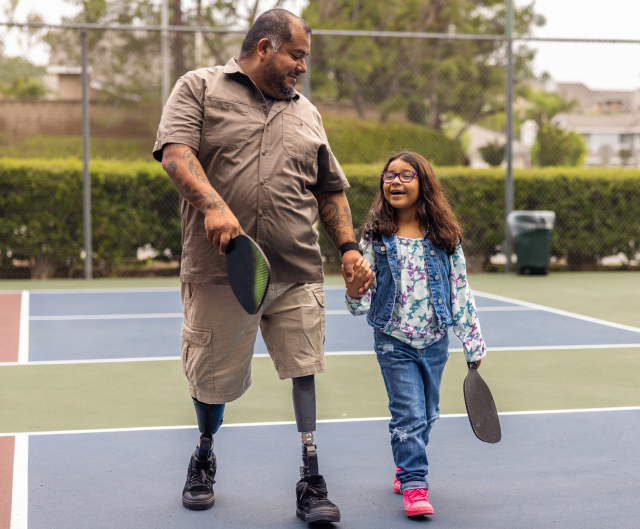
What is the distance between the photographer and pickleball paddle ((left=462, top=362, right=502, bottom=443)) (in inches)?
134

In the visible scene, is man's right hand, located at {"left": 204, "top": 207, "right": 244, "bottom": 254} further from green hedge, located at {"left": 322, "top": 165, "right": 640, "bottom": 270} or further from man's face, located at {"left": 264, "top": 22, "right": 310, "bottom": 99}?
green hedge, located at {"left": 322, "top": 165, "right": 640, "bottom": 270}

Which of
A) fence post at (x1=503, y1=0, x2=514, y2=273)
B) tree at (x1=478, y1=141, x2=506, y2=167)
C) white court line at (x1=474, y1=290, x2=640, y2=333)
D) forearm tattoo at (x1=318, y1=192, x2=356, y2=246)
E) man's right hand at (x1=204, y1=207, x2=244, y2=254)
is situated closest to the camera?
man's right hand at (x1=204, y1=207, x2=244, y2=254)

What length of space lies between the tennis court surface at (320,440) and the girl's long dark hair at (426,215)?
111 cm

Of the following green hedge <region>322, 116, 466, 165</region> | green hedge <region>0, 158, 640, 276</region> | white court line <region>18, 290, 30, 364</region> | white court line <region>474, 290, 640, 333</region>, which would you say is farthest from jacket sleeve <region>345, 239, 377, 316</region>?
green hedge <region>322, 116, 466, 165</region>

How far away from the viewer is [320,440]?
14.0 ft

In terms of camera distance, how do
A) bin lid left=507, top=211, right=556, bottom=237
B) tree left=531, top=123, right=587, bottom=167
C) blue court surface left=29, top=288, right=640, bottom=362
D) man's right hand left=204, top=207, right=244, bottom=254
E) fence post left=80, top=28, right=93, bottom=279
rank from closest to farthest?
man's right hand left=204, top=207, right=244, bottom=254
blue court surface left=29, top=288, right=640, bottom=362
fence post left=80, top=28, right=93, bottom=279
bin lid left=507, top=211, right=556, bottom=237
tree left=531, top=123, right=587, bottom=167

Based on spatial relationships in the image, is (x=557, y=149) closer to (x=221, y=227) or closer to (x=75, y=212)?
(x=75, y=212)

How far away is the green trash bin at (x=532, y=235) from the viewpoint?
40.3 feet

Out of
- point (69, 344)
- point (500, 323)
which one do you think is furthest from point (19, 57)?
point (500, 323)

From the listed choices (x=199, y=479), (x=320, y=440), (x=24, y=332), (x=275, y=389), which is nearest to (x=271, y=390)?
(x=275, y=389)

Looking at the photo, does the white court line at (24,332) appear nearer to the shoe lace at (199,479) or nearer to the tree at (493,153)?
the shoe lace at (199,479)

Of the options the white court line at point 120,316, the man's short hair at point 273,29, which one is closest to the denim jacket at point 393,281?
the man's short hair at point 273,29

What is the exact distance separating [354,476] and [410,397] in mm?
599

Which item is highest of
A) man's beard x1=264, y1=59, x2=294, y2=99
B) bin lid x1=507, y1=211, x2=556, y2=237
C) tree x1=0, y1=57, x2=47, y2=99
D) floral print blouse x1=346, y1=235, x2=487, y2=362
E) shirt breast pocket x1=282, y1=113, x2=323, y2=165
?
tree x1=0, y1=57, x2=47, y2=99
